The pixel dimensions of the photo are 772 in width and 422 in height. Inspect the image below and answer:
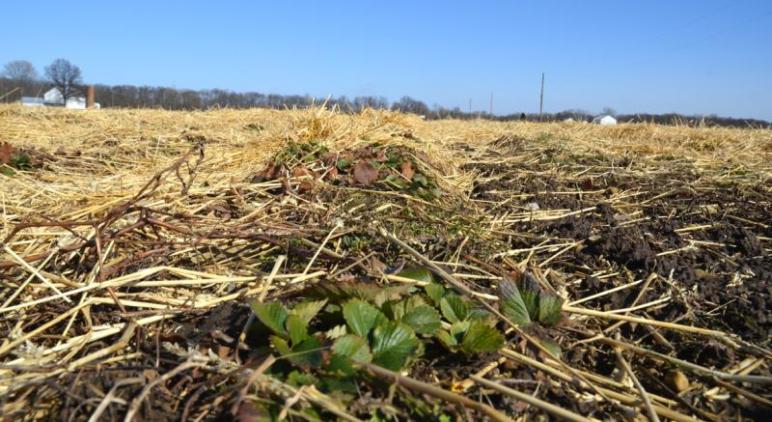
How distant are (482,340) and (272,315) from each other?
1.53ft

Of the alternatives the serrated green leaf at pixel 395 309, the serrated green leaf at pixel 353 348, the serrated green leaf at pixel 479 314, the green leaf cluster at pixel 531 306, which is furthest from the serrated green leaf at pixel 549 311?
the serrated green leaf at pixel 353 348

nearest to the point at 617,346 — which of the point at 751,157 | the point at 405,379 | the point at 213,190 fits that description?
the point at 405,379

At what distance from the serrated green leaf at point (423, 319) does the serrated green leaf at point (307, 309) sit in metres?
0.20

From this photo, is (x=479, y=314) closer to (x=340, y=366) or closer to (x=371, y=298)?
(x=371, y=298)

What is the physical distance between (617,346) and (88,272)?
148cm

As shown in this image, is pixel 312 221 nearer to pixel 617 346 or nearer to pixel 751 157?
pixel 617 346

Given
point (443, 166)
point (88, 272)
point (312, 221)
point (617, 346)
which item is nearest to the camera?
point (617, 346)

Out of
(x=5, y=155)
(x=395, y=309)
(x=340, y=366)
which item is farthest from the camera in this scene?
(x=5, y=155)

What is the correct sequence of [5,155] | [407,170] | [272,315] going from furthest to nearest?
1. [5,155]
2. [407,170]
3. [272,315]

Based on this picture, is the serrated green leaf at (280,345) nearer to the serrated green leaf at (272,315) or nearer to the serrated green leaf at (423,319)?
the serrated green leaf at (272,315)

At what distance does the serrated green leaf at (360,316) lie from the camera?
1.16 m

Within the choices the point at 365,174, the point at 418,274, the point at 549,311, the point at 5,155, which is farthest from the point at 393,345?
the point at 5,155

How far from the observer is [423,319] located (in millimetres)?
1223

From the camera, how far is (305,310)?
1.21m
